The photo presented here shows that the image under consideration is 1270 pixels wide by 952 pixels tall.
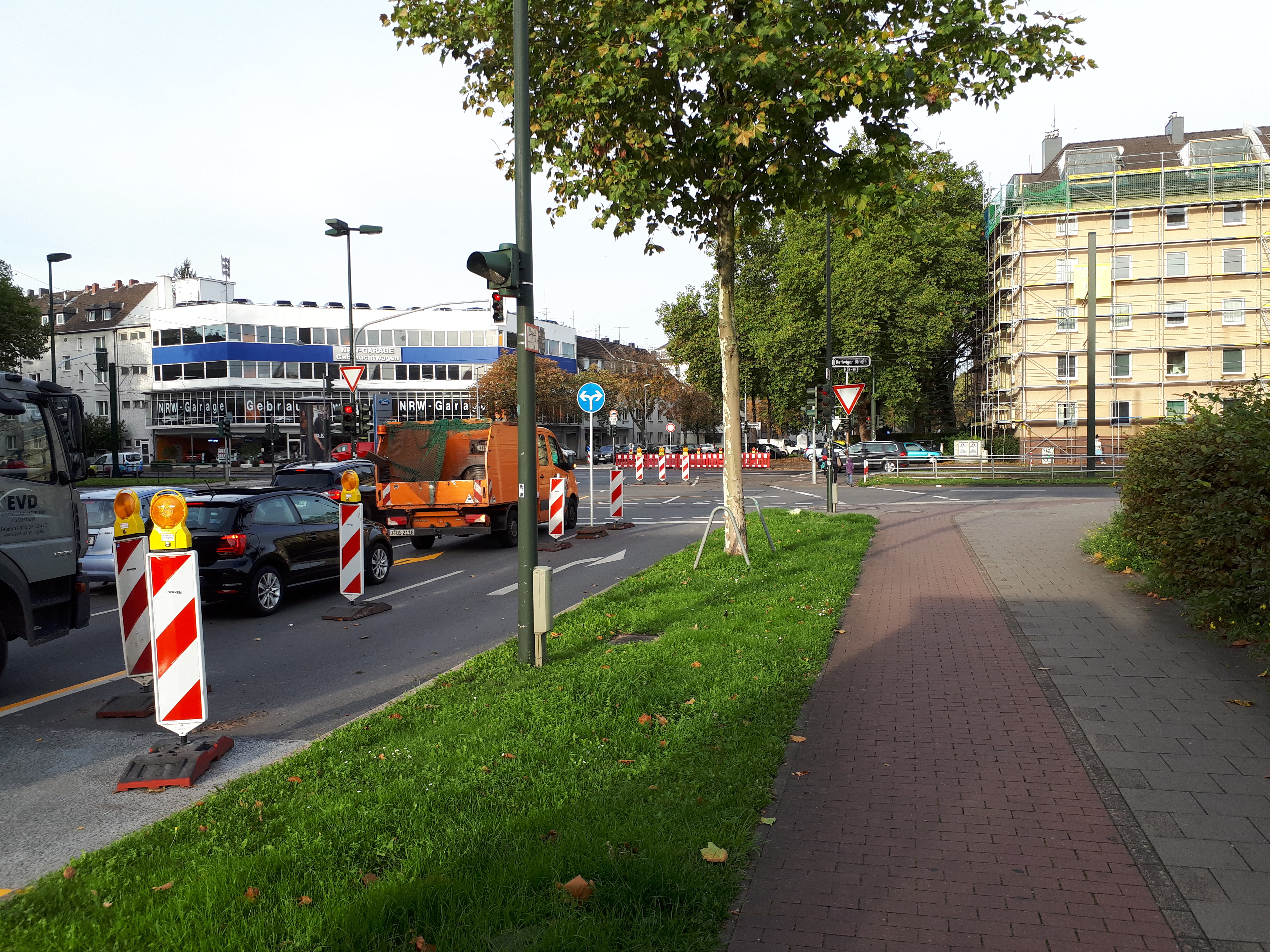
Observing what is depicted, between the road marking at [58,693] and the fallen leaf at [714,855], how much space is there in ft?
17.5

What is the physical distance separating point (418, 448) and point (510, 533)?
2253 millimetres

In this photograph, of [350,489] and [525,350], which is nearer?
[525,350]

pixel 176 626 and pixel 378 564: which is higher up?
pixel 176 626

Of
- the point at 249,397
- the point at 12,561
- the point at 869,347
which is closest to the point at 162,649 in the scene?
the point at 12,561

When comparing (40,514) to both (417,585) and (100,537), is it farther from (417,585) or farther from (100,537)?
(417,585)

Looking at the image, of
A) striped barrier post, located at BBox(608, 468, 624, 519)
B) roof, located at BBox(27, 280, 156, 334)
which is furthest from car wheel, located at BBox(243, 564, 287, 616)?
roof, located at BBox(27, 280, 156, 334)

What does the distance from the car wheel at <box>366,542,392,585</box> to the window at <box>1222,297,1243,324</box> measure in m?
47.0

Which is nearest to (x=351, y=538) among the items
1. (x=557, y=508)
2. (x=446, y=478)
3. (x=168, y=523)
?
(x=168, y=523)

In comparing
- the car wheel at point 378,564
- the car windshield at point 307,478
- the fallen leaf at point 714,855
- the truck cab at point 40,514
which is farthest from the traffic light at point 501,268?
the car windshield at point 307,478

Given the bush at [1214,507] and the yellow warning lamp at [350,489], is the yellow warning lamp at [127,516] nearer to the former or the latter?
the yellow warning lamp at [350,489]

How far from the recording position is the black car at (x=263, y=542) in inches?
417

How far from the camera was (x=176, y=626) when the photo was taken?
17.8ft

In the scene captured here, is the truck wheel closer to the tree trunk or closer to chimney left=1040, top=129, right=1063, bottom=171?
the tree trunk

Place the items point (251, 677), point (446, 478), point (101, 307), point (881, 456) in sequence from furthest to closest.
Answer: point (101, 307)
point (881, 456)
point (446, 478)
point (251, 677)
